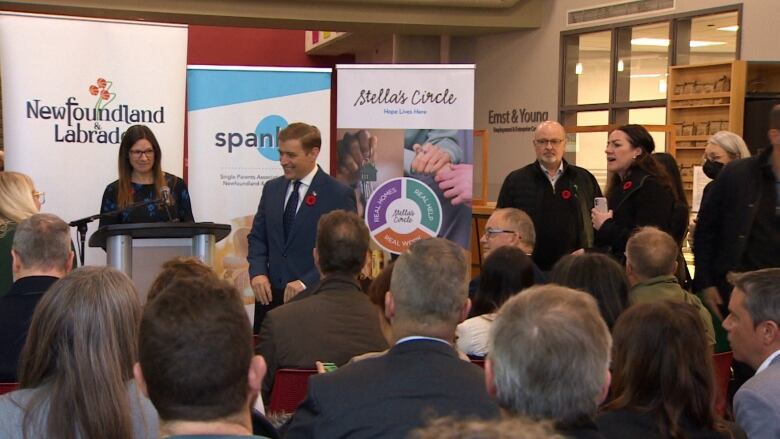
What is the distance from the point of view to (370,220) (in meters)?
6.27

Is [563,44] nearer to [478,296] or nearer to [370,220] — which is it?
[370,220]

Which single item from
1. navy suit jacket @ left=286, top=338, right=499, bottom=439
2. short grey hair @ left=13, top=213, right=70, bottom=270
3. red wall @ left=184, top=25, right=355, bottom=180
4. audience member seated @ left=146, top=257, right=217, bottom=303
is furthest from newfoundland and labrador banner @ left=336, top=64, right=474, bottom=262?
red wall @ left=184, top=25, right=355, bottom=180

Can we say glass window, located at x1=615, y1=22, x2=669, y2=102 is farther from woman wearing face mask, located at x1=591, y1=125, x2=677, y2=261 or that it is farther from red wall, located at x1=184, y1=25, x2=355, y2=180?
woman wearing face mask, located at x1=591, y1=125, x2=677, y2=261

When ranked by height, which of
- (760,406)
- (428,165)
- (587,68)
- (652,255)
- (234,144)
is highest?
(587,68)

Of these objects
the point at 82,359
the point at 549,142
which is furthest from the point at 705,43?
the point at 82,359

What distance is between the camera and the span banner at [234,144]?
6055 millimetres

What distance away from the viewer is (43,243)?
10.3 ft

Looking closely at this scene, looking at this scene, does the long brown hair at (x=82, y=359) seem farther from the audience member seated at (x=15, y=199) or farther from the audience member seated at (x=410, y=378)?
the audience member seated at (x=15, y=199)

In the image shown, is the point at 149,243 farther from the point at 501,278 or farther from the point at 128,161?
the point at 501,278

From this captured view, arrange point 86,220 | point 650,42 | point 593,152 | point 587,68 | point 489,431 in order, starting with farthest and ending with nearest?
point 587,68
point 593,152
point 650,42
point 86,220
point 489,431

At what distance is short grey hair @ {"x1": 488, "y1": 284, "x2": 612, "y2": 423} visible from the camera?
5.32ft

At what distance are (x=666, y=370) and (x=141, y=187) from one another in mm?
3717

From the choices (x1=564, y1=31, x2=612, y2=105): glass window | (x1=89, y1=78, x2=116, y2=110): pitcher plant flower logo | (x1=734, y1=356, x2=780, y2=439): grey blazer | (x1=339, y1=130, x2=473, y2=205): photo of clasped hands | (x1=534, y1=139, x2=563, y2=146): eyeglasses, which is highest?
(x1=564, y1=31, x2=612, y2=105): glass window

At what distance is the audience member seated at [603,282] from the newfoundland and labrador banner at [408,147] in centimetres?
288
